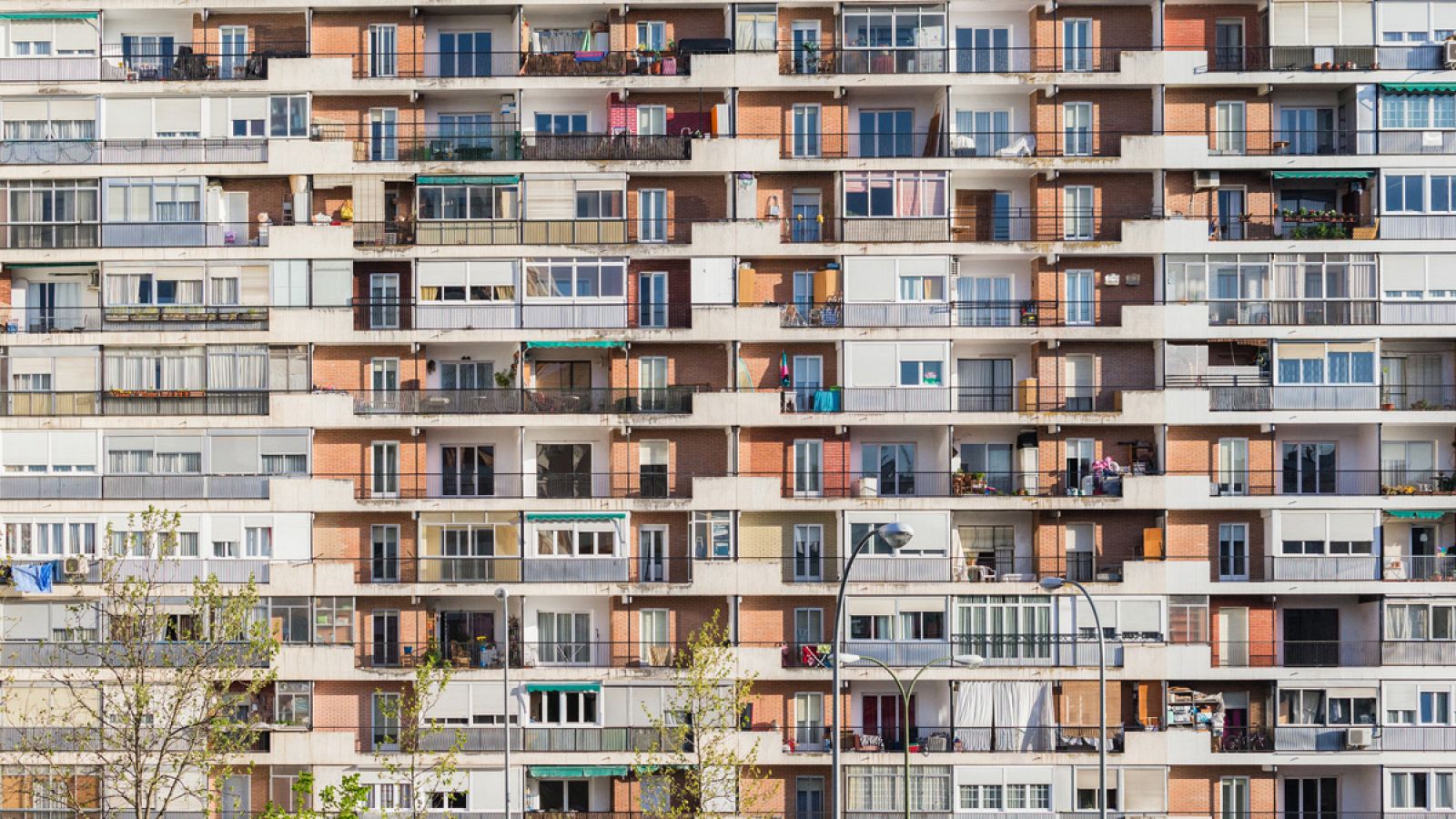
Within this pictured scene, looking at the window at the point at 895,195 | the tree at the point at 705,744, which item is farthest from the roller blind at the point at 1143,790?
the window at the point at 895,195

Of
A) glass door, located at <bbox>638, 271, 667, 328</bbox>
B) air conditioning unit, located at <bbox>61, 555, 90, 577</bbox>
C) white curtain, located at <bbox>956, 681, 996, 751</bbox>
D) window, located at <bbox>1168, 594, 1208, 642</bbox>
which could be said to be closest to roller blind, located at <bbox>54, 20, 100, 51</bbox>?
air conditioning unit, located at <bbox>61, 555, 90, 577</bbox>

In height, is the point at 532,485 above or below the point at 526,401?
below

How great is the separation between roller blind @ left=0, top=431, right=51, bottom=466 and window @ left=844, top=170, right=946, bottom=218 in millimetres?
27264

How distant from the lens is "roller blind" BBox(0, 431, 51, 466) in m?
80.2

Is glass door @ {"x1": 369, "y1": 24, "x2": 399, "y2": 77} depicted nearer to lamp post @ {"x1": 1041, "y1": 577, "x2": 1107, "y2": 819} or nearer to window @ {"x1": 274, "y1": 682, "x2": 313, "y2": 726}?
window @ {"x1": 274, "y1": 682, "x2": 313, "y2": 726}

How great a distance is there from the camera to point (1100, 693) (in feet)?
254

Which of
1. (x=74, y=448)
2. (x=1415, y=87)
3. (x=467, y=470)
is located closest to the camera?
(x=74, y=448)

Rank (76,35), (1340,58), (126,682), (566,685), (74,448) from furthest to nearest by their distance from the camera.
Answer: (76,35) → (1340,58) → (74,448) → (566,685) → (126,682)

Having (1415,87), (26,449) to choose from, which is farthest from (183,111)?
A: (1415,87)

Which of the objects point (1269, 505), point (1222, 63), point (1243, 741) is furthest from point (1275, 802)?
point (1222, 63)

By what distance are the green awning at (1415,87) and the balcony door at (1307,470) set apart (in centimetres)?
1186

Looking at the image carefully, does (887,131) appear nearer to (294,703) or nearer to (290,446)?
(290,446)

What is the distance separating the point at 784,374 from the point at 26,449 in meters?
24.8

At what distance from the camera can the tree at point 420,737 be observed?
75125 millimetres
